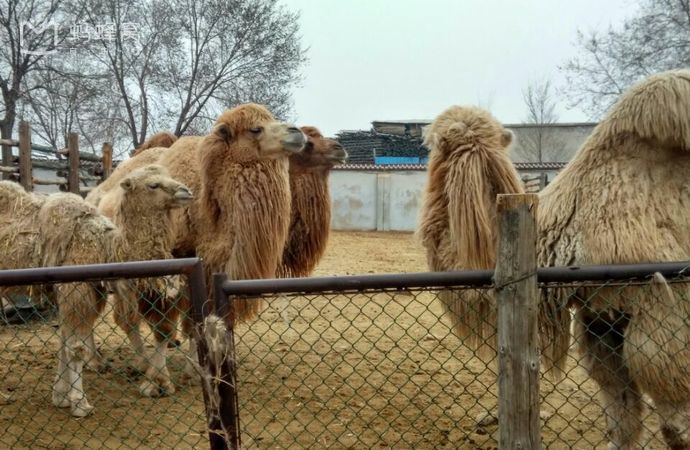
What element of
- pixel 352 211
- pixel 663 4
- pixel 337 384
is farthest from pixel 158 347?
pixel 663 4

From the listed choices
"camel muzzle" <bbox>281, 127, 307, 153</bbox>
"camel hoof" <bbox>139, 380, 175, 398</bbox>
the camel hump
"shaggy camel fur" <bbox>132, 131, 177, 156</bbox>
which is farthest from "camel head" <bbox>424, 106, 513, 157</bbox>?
"shaggy camel fur" <bbox>132, 131, 177, 156</bbox>

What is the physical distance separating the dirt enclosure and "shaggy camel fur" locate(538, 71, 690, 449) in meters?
0.35

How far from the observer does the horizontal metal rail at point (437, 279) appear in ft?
8.54

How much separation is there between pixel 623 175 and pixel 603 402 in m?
1.34

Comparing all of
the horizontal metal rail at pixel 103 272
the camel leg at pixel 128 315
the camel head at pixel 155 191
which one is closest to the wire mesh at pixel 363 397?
the horizontal metal rail at pixel 103 272

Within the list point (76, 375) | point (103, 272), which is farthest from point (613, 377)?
point (76, 375)

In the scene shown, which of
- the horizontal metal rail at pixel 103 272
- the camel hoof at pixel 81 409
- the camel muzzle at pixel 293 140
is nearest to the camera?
the horizontal metal rail at pixel 103 272

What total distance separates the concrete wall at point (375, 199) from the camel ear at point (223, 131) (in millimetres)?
19045

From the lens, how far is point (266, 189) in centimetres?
556

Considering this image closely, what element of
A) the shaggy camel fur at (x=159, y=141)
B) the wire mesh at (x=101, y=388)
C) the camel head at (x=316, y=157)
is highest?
the shaggy camel fur at (x=159, y=141)

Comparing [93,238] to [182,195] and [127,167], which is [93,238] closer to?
[182,195]

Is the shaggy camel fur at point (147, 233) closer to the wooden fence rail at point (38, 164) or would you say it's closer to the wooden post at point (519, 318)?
the wooden post at point (519, 318)

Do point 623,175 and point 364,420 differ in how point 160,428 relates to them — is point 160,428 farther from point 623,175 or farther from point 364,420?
point 623,175

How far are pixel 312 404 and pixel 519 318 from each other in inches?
115
